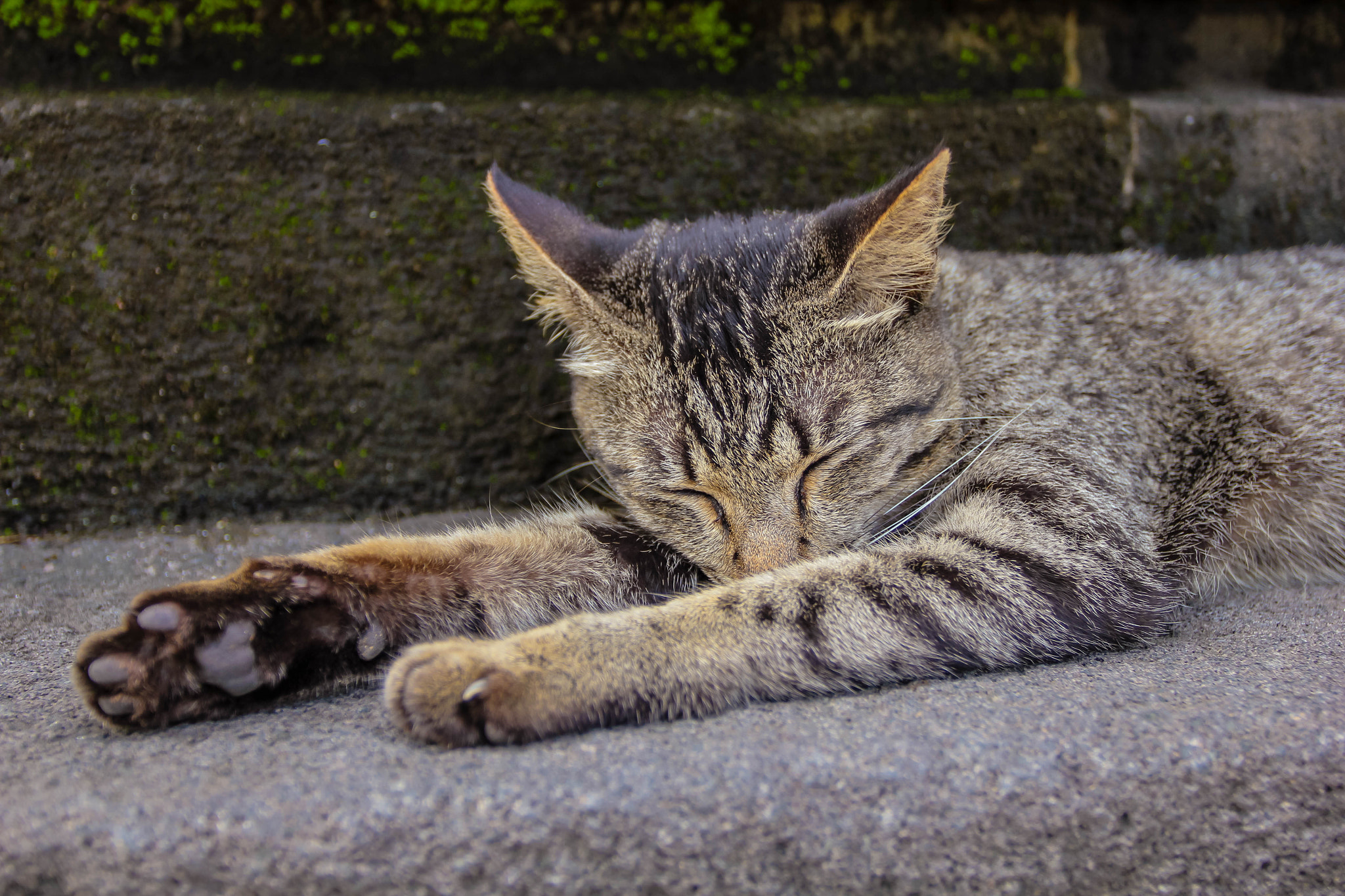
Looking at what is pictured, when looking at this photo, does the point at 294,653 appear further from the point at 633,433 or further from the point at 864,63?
the point at 864,63

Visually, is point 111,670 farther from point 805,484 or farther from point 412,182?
point 412,182

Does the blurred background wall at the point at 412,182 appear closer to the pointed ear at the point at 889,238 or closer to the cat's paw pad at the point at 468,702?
the pointed ear at the point at 889,238

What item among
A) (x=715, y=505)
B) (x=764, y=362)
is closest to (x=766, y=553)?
(x=715, y=505)

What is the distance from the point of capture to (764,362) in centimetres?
181

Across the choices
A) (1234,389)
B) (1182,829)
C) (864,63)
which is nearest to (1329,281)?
(1234,389)

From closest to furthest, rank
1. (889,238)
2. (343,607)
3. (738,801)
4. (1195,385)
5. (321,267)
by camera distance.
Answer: (738,801), (343,607), (889,238), (1195,385), (321,267)

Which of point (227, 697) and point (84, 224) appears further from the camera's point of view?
point (84, 224)

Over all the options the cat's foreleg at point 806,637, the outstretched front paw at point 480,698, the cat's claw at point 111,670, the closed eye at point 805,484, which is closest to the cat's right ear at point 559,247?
the closed eye at point 805,484

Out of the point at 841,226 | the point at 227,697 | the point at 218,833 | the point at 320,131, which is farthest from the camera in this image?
the point at 320,131

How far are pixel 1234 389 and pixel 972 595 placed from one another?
1085 mm

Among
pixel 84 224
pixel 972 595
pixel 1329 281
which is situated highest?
pixel 84 224

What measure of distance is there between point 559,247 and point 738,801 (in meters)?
1.26

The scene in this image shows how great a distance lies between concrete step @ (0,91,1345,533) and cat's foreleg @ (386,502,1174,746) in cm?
116

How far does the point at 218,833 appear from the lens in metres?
1.08
